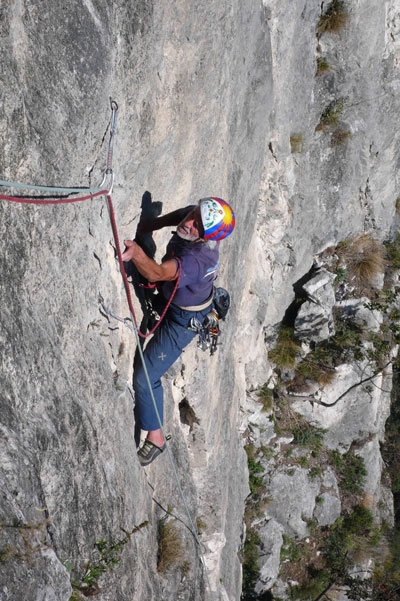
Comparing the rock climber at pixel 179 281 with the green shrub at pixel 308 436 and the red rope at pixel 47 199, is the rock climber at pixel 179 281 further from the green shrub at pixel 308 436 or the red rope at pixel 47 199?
the green shrub at pixel 308 436

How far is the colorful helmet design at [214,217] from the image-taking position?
4758 mm

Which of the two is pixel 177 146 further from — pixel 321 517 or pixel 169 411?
pixel 321 517

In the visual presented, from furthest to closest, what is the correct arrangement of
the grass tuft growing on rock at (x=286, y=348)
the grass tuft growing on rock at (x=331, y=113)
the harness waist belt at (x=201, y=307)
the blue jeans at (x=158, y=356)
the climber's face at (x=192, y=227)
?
the grass tuft growing on rock at (x=286, y=348) → the grass tuft growing on rock at (x=331, y=113) → the harness waist belt at (x=201, y=307) → the blue jeans at (x=158, y=356) → the climber's face at (x=192, y=227)

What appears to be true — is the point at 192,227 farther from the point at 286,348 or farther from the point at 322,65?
the point at 286,348

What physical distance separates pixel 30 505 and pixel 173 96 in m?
3.29

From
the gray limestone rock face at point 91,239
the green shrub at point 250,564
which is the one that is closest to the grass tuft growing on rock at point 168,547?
the gray limestone rock face at point 91,239

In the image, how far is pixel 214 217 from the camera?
15.6 ft

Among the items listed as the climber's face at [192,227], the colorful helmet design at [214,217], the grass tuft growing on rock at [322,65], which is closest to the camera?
the colorful helmet design at [214,217]

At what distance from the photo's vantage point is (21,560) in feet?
9.45

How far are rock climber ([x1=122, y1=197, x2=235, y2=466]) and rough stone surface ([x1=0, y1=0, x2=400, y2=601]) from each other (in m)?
0.24

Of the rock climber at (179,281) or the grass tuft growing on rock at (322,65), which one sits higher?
the grass tuft growing on rock at (322,65)

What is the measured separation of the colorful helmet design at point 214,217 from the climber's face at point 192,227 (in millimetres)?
83

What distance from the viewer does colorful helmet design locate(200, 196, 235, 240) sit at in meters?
4.76

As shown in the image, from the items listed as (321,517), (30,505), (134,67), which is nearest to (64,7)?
(134,67)
